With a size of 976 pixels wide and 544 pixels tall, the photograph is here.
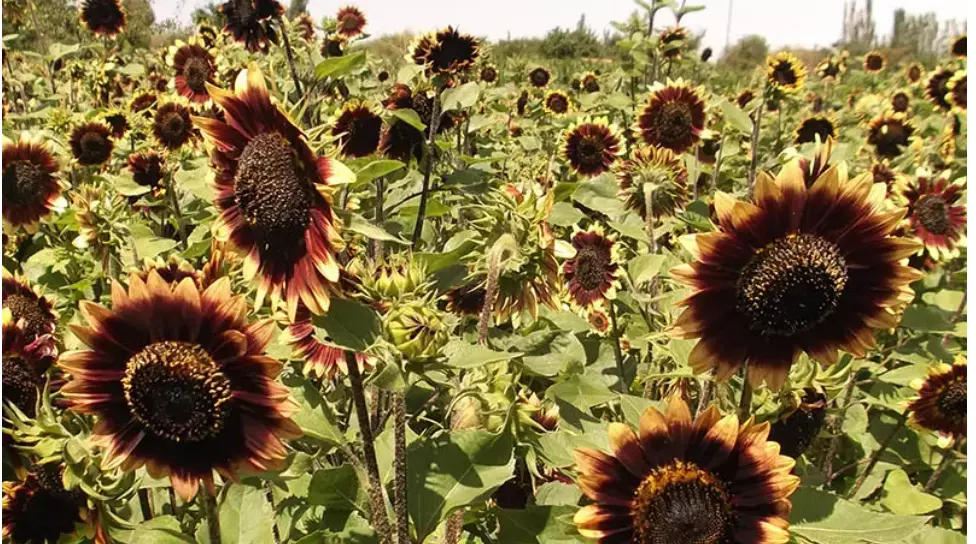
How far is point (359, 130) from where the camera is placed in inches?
83.7

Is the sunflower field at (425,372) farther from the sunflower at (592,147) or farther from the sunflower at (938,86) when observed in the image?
the sunflower at (938,86)

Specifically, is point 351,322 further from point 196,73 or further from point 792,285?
point 196,73

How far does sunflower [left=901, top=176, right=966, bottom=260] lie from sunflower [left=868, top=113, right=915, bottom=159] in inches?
80.1

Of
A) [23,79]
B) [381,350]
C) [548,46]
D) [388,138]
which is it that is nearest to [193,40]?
[23,79]

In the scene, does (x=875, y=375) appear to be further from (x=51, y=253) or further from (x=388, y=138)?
(x=51, y=253)

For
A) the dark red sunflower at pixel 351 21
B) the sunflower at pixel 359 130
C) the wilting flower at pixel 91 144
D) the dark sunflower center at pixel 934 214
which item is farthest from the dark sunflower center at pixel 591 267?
the dark red sunflower at pixel 351 21

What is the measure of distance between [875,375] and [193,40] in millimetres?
3613

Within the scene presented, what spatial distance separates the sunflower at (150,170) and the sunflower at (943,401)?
112 inches

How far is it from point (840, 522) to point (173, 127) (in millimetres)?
3377

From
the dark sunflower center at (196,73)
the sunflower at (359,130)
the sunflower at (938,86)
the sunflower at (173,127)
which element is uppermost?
the sunflower at (938,86)

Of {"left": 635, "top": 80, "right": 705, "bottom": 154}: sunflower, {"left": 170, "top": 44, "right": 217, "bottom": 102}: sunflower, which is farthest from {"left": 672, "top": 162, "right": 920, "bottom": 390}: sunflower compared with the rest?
{"left": 170, "top": 44, "right": 217, "bottom": 102}: sunflower

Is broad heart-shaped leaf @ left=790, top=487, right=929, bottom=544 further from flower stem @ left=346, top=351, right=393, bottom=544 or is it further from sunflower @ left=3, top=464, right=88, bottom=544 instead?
sunflower @ left=3, top=464, right=88, bottom=544

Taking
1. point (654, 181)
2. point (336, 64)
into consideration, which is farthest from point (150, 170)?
point (336, 64)

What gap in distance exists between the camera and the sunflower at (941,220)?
114 inches
